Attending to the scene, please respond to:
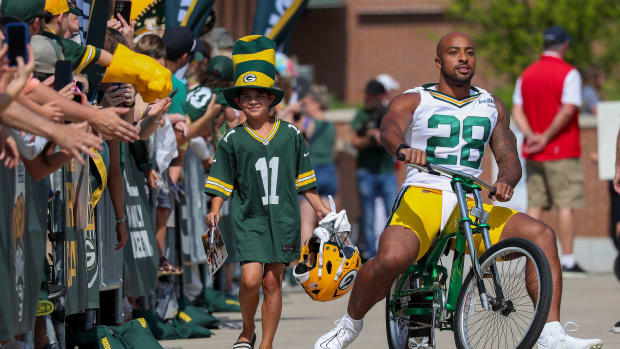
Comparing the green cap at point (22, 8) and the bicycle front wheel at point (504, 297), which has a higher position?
the green cap at point (22, 8)

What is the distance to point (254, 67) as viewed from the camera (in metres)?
8.12

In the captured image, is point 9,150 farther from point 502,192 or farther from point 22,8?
point 502,192

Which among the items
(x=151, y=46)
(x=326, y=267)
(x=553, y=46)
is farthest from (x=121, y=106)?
(x=553, y=46)

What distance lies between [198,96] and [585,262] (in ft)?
27.8

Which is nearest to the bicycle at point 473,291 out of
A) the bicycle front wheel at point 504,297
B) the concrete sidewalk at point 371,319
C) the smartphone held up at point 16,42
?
the bicycle front wheel at point 504,297

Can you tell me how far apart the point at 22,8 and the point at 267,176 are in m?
2.11

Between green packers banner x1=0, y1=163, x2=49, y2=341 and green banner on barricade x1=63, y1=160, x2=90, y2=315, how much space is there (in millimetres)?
721

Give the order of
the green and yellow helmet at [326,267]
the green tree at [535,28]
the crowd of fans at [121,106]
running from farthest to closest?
the green tree at [535,28] → the green and yellow helmet at [326,267] → the crowd of fans at [121,106]

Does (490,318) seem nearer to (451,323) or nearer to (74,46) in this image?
(451,323)

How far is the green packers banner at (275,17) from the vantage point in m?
13.4

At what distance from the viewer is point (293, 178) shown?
26.5 ft

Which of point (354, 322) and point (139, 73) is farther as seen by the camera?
point (354, 322)

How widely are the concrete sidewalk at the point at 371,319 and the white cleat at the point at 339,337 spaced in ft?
3.49

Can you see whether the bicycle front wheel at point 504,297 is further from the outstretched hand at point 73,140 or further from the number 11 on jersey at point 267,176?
the outstretched hand at point 73,140
